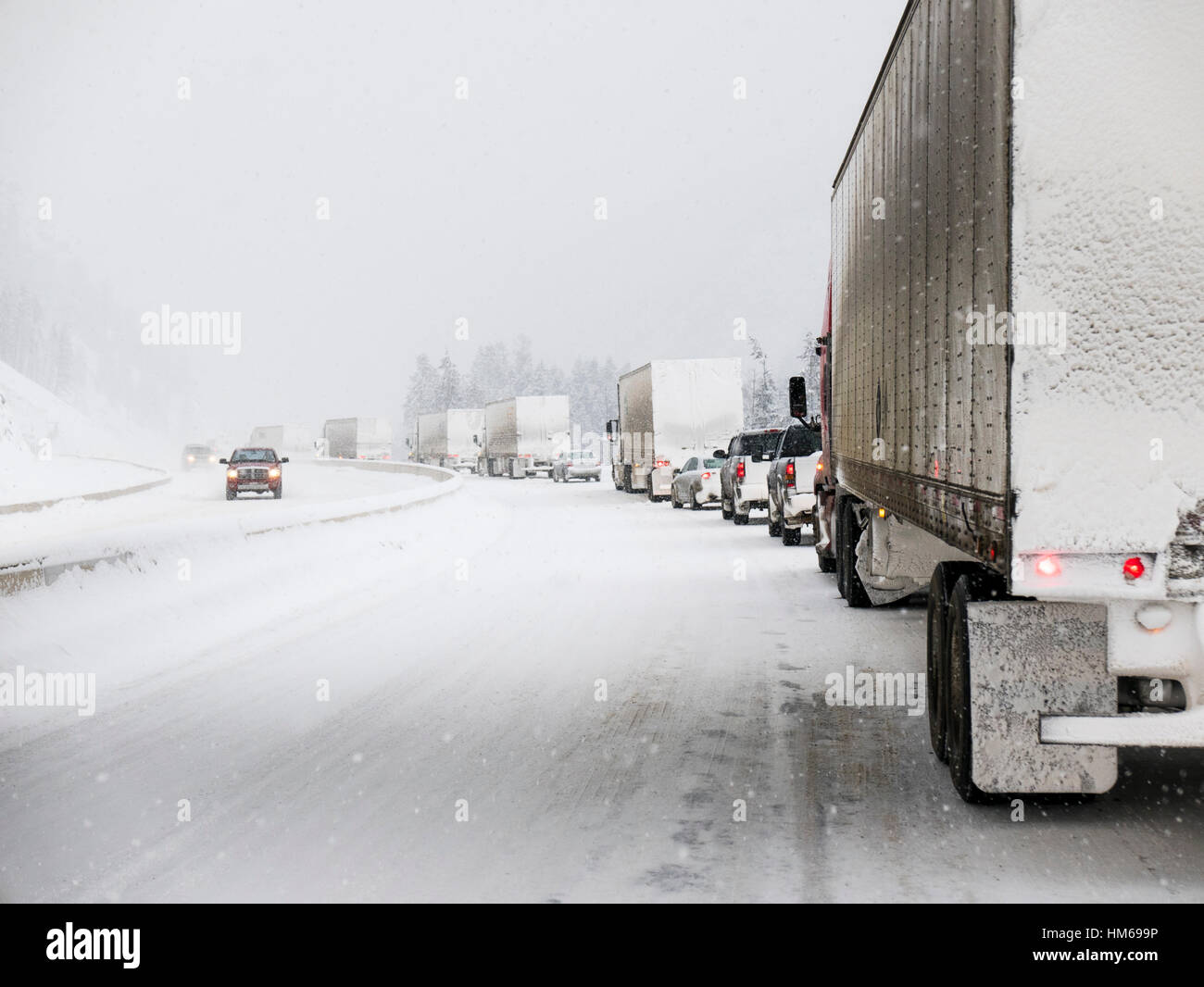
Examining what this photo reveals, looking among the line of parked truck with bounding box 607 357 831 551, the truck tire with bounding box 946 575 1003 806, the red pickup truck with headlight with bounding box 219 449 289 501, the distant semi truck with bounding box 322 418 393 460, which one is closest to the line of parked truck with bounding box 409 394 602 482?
the line of parked truck with bounding box 607 357 831 551

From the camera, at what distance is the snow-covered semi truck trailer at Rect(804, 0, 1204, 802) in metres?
4.86

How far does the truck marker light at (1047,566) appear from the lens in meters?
5.01

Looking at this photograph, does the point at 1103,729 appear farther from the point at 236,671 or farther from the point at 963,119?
the point at 236,671

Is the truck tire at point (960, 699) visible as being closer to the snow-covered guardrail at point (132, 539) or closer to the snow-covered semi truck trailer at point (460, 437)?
the snow-covered guardrail at point (132, 539)

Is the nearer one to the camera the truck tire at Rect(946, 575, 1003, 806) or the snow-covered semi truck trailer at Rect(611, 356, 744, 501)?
the truck tire at Rect(946, 575, 1003, 806)

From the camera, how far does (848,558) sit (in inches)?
554

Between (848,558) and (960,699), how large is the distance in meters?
8.07

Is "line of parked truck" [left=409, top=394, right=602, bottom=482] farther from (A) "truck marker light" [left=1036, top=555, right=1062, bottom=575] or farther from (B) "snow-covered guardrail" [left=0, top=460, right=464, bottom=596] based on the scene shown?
(A) "truck marker light" [left=1036, top=555, right=1062, bottom=575]

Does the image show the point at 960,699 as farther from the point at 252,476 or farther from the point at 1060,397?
the point at 252,476

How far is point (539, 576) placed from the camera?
1748 cm

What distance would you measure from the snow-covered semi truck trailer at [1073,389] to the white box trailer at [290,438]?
10597cm

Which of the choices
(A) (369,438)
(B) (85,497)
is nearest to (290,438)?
(A) (369,438)
